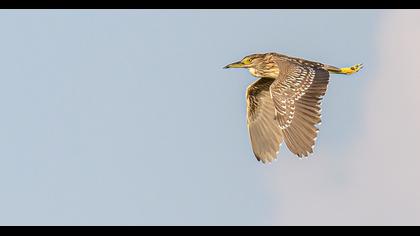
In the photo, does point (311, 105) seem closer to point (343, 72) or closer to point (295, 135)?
point (295, 135)

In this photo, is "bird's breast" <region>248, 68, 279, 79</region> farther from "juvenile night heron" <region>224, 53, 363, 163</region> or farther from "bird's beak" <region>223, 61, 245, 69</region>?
"bird's beak" <region>223, 61, 245, 69</region>

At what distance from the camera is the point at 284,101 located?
2880cm

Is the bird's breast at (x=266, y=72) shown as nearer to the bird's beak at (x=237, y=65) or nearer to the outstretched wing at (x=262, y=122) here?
the bird's beak at (x=237, y=65)

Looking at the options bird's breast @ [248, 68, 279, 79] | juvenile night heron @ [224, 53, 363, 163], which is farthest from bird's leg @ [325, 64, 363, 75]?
Answer: bird's breast @ [248, 68, 279, 79]

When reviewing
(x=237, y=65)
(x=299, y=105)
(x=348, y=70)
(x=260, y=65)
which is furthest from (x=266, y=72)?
(x=299, y=105)

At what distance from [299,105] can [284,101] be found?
0.35 m

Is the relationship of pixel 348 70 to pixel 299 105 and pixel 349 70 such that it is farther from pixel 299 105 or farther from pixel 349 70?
pixel 299 105

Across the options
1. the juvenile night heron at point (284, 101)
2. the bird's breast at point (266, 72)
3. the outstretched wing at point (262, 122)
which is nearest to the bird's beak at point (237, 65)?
the juvenile night heron at point (284, 101)

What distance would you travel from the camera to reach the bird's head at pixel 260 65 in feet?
103

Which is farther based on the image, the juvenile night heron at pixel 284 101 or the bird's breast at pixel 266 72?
the bird's breast at pixel 266 72

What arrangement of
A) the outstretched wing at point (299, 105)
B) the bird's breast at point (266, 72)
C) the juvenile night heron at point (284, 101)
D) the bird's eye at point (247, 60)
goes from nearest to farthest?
the outstretched wing at point (299, 105), the juvenile night heron at point (284, 101), the bird's breast at point (266, 72), the bird's eye at point (247, 60)

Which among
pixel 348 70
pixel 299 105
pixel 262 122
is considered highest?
pixel 348 70

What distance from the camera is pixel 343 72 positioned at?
3136 centimetres
